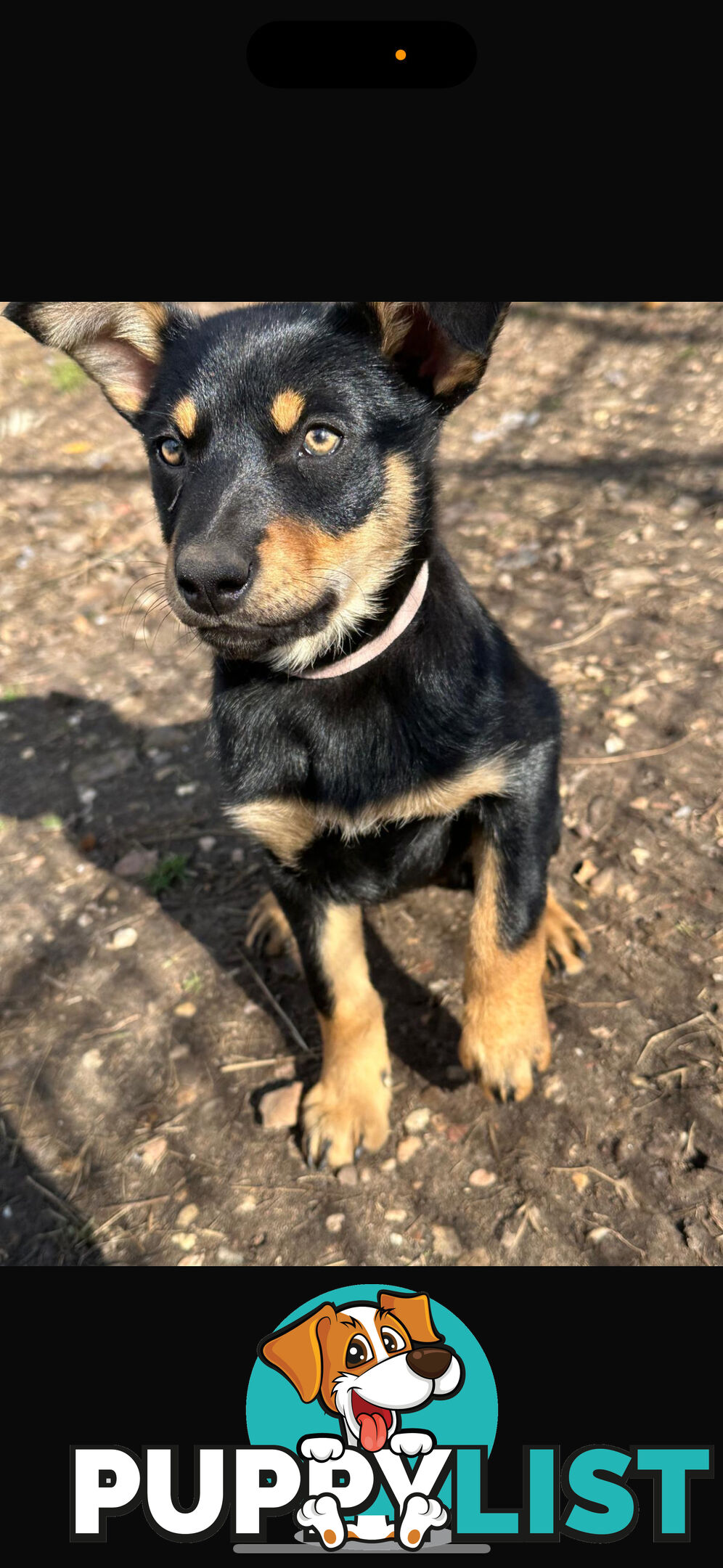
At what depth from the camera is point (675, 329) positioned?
239 inches

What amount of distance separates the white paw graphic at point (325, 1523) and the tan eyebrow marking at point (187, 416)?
1.92m

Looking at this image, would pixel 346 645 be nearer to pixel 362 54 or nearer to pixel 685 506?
pixel 362 54

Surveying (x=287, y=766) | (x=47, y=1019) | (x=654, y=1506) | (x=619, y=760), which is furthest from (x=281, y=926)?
(x=654, y=1506)

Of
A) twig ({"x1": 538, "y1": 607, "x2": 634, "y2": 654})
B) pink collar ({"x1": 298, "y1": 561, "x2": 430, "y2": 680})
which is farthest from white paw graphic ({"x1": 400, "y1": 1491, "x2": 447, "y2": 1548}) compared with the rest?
twig ({"x1": 538, "y1": 607, "x2": 634, "y2": 654})

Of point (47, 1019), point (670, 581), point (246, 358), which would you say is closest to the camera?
point (246, 358)

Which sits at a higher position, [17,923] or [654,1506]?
[654,1506]

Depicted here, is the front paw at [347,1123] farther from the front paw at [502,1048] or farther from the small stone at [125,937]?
the small stone at [125,937]

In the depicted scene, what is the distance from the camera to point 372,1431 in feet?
5.16

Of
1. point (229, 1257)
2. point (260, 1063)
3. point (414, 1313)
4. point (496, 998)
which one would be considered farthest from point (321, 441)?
point (229, 1257)

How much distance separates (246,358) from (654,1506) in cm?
213

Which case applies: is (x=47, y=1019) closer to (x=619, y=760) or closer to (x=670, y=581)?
(x=619, y=760)

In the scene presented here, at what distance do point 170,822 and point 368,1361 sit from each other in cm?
264

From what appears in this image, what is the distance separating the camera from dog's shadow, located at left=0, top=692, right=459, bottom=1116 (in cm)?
322

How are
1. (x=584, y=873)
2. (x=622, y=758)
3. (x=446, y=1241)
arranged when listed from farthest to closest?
(x=622, y=758)
(x=584, y=873)
(x=446, y=1241)
